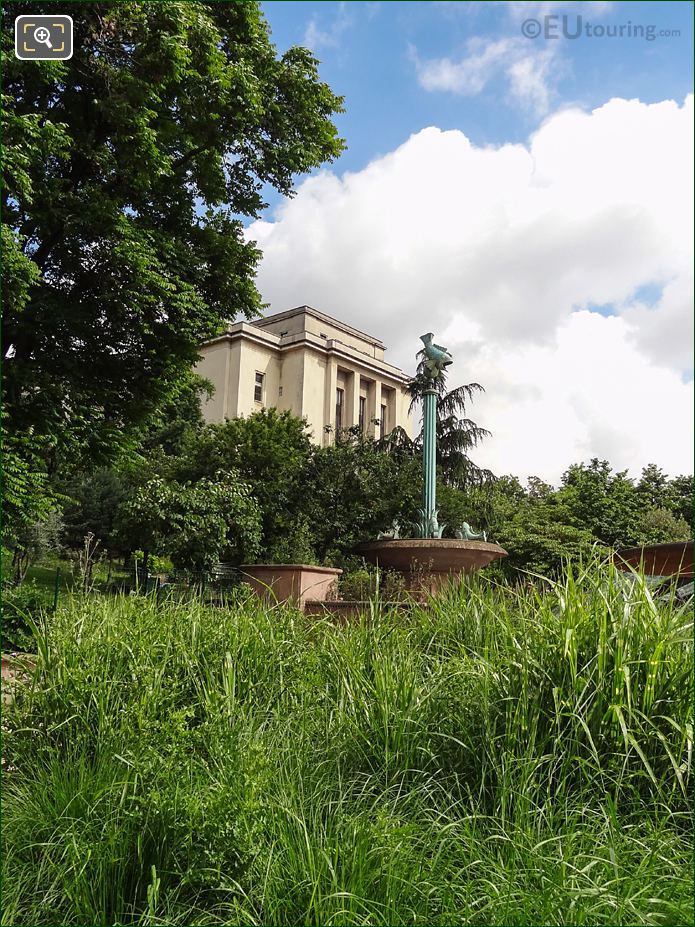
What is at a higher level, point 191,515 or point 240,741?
point 191,515

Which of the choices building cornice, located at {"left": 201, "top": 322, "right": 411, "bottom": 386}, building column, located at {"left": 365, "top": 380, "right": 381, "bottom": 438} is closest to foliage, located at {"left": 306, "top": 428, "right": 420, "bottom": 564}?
building cornice, located at {"left": 201, "top": 322, "right": 411, "bottom": 386}

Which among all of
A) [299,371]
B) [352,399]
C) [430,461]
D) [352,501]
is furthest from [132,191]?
[352,399]

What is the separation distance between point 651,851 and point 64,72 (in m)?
11.3

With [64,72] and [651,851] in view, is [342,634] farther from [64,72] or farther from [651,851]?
[64,72]

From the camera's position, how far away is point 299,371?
41625 millimetres

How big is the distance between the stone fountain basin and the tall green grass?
26.4 feet

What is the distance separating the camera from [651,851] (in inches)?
114

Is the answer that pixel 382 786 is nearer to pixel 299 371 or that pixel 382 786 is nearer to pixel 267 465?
pixel 267 465

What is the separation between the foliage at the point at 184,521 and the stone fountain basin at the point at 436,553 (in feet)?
13.9

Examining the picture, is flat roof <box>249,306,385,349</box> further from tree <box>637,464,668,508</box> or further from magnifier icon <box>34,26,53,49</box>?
magnifier icon <box>34,26,53,49</box>

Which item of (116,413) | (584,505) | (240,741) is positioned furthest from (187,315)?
(584,505)

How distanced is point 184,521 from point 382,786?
12.8 metres

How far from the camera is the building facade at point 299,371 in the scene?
4053cm

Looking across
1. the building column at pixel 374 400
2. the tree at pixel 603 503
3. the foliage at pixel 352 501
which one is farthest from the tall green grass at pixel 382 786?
the building column at pixel 374 400
